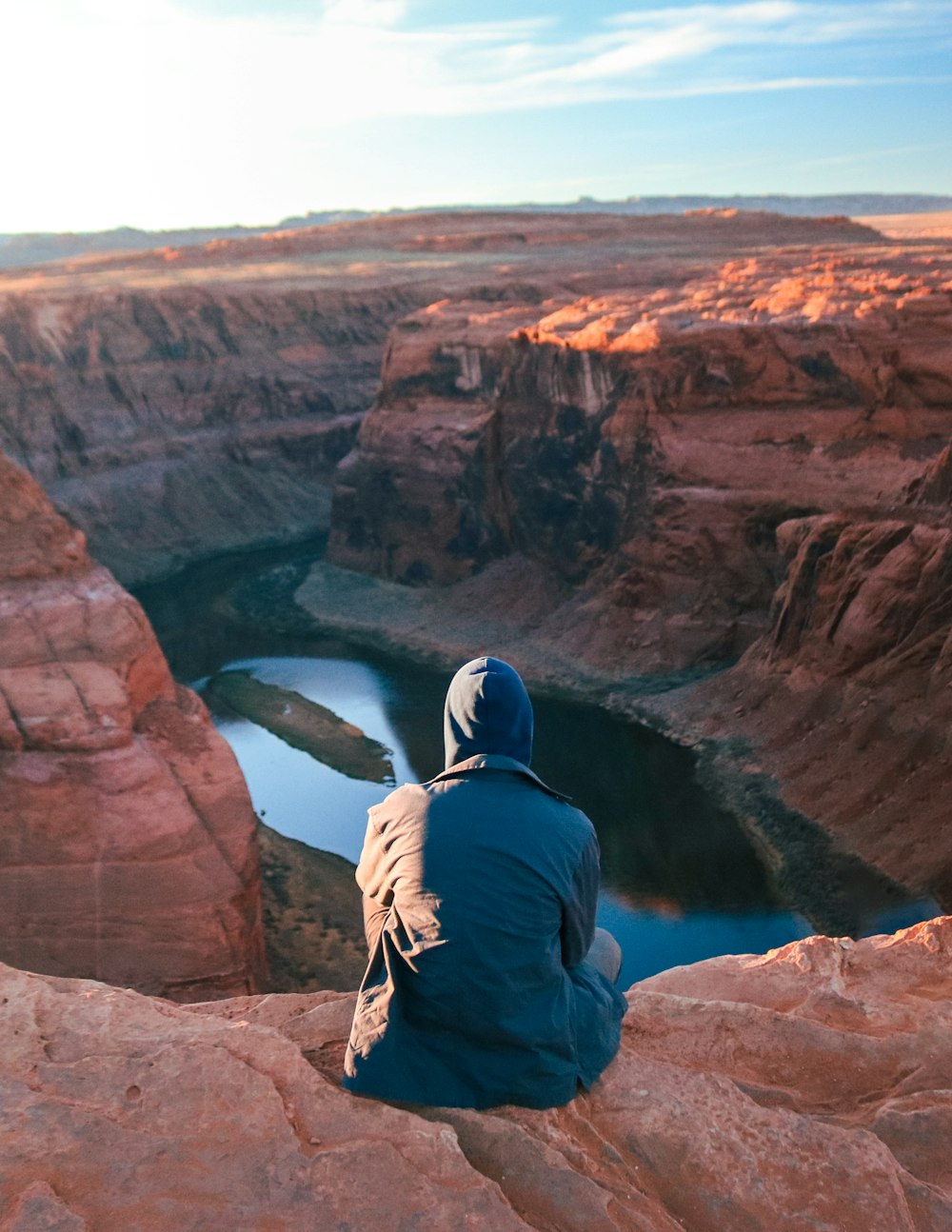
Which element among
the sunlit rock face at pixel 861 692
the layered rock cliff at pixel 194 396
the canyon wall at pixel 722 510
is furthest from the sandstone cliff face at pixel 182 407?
the sunlit rock face at pixel 861 692

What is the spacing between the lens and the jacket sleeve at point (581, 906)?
4508 millimetres

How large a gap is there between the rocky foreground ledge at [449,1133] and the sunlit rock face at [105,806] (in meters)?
6.49

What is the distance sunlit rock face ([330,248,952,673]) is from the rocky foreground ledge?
18.1 meters

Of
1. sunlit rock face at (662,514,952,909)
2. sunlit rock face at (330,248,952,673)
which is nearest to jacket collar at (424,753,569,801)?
sunlit rock face at (662,514,952,909)

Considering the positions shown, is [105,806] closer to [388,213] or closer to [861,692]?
[861,692]

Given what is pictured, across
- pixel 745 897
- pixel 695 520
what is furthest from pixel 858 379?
pixel 745 897

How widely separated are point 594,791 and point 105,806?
969 cm

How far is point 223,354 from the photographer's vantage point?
155 feet

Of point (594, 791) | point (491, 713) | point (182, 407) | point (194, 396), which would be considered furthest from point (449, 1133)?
point (194, 396)

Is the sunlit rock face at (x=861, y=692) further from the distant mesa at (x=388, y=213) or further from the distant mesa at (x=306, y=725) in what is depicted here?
the distant mesa at (x=388, y=213)

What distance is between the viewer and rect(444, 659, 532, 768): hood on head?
4504 mm

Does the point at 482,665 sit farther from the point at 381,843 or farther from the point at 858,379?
the point at 858,379

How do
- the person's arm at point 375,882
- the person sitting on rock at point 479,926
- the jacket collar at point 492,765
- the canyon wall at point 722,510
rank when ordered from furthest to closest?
1. the canyon wall at point 722,510
2. the person's arm at point 375,882
3. the jacket collar at point 492,765
4. the person sitting on rock at point 479,926

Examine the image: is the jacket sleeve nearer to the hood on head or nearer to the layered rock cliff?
the hood on head
